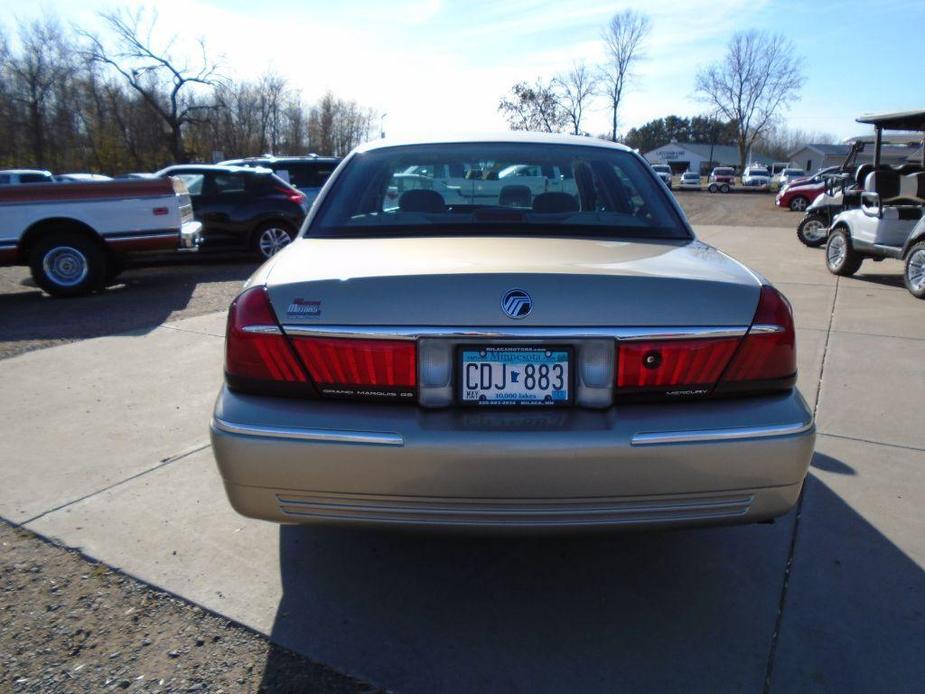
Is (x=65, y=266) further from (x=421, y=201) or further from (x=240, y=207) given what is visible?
(x=421, y=201)

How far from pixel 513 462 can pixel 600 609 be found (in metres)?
0.86

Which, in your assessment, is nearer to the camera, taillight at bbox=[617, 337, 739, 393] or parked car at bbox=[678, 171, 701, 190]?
taillight at bbox=[617, 337, 739, 393]

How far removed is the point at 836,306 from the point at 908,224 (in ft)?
7.90

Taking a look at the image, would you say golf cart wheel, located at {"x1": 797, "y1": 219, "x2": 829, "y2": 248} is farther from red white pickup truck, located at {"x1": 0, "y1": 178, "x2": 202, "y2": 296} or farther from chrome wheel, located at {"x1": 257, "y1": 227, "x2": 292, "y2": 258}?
red white pickup truck, located at {"x1": 0, "y1": 178, "x2": 202, "y2": 296}

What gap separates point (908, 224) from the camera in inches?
371

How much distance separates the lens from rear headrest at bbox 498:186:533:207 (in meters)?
3.29

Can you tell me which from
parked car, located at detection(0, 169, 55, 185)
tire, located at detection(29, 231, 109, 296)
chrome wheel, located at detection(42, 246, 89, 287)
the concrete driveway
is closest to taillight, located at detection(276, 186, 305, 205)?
tire, located at detection(29, 231, 109, 296)

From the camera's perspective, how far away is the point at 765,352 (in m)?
2.22

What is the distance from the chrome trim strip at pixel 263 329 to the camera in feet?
7.15

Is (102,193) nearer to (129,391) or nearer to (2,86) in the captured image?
(129,391)

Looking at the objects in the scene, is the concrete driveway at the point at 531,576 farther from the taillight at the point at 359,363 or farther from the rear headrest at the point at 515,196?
the rear headrest at the point at 515,196

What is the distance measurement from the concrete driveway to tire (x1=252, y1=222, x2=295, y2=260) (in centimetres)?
697

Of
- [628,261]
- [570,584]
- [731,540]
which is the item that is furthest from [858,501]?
[628,261]

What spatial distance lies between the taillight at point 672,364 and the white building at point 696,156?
106m
